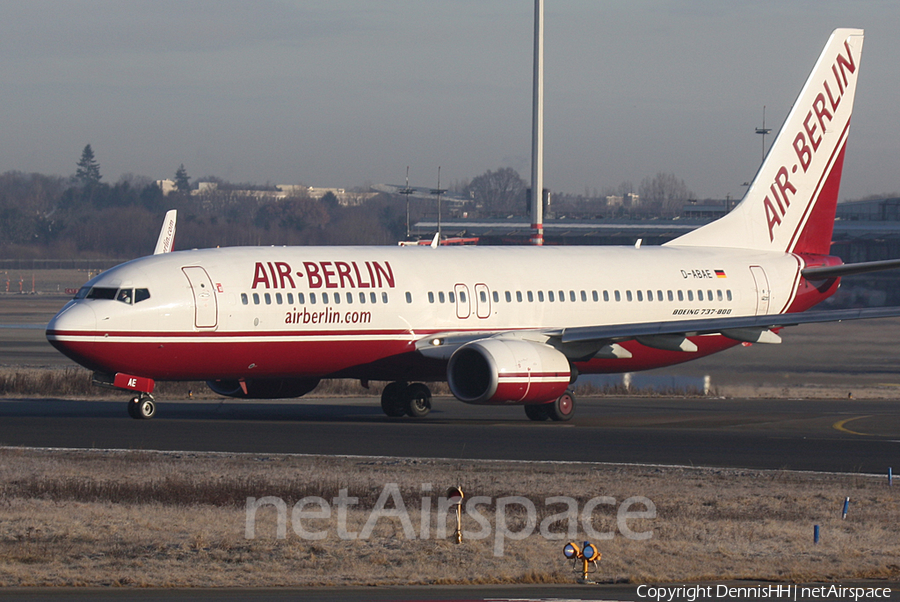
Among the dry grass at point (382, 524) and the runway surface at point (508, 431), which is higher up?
the dry grass at point (382, 524)

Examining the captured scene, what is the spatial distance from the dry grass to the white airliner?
5923mm

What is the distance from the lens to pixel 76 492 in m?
19.7

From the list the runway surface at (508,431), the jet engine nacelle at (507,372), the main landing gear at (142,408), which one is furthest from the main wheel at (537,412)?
the main landing gear at (142,408)

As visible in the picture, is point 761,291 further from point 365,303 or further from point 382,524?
point 382,524

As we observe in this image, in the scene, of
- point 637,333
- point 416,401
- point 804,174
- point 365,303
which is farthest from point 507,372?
point 804,174

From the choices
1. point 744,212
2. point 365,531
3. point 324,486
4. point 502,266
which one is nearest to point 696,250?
point 744,212

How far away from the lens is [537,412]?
107ft

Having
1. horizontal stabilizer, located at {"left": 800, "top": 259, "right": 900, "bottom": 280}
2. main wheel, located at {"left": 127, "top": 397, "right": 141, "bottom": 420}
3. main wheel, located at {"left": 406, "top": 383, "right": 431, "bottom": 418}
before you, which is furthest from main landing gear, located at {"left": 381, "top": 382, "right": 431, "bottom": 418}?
horizontal stabilizer, located at {"left": 800, "top": 259, "right": 900, "bottom": 280}

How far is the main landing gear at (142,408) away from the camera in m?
30.9

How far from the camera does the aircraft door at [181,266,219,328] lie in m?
30.0

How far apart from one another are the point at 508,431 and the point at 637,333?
438 centimetres

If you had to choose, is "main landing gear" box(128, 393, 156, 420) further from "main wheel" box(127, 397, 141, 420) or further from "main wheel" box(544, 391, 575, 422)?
"main wheel" box(544, 391, 575, 422)

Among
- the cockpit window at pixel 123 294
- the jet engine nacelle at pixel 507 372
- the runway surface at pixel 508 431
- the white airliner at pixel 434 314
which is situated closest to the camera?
the runway surface at pixel 508 431

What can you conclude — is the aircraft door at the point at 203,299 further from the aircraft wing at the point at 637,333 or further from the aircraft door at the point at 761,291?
the aircraft door at the point at 761,291
